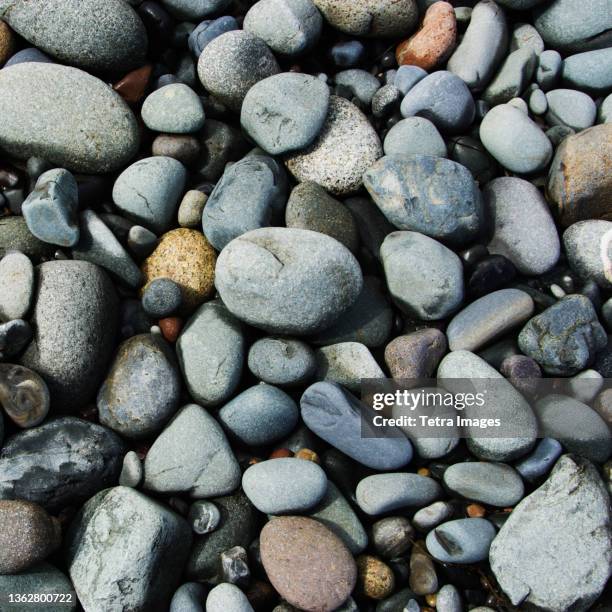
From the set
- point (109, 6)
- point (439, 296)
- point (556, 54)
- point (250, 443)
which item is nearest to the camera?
point (250, 443)

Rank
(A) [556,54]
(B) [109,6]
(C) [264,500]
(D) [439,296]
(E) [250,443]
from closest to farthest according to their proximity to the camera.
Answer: (C) [264,500], (E) [250,443], (D) [439,296], (B) [109,6], (A) [556,54]

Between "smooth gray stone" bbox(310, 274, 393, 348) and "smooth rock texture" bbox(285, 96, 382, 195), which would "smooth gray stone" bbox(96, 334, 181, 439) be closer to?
"smooth gray stone" bbox(310, 274, 393, 348)

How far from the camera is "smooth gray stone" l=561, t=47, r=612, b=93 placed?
3.31m

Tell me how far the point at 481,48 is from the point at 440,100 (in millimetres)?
441

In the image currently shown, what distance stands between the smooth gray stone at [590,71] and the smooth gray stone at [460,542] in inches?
96.4

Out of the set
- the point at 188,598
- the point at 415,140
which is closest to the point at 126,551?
the point at 188,598

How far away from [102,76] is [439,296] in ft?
6.83

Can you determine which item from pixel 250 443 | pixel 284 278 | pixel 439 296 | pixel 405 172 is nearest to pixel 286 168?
pixel 405 172

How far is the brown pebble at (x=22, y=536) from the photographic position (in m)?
2.10

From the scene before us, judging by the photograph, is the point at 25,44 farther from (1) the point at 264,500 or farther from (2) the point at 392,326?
(1) the point at 264,500

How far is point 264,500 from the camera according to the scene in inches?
91.8

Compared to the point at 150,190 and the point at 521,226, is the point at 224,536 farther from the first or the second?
the point at 521,226

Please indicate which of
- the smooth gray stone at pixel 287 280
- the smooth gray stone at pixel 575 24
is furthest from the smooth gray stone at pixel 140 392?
the smooth gray stone at pixel 575 24

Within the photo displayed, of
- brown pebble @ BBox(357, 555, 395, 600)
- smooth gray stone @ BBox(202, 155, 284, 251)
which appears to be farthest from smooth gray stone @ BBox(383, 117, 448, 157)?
brown pebble @ BBox(357, 555, 395, 600)
